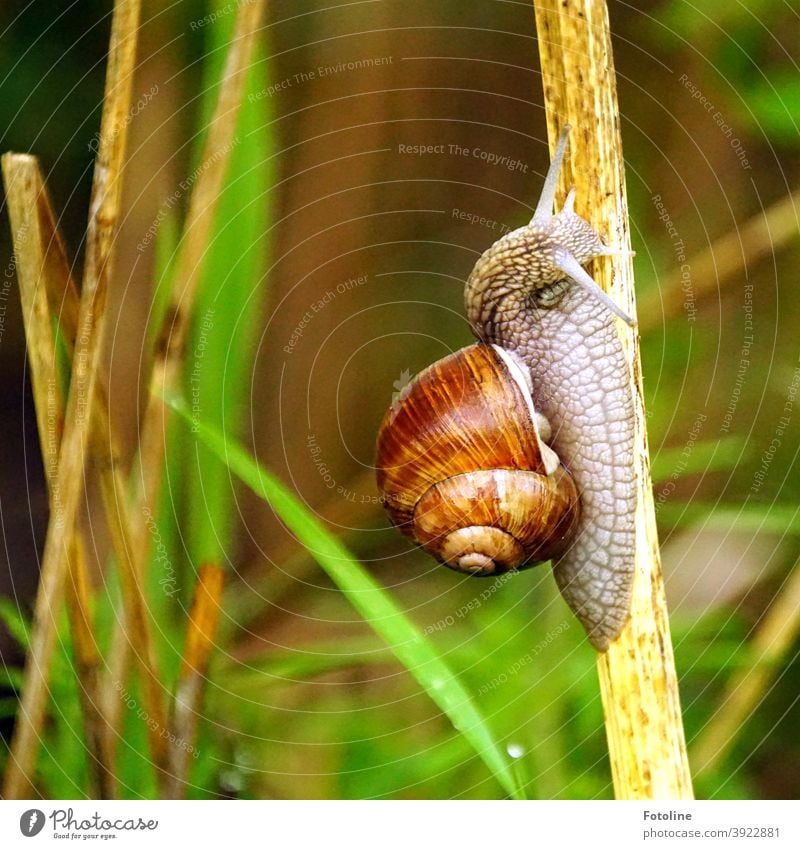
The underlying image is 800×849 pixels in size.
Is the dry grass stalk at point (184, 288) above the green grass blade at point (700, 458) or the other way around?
above

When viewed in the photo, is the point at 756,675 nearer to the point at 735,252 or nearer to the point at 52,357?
the point at 735,252

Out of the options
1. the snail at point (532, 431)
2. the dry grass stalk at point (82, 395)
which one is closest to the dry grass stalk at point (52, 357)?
the dry grass stalk at point (82, 395)

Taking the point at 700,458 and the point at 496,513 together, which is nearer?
the point at 496,513

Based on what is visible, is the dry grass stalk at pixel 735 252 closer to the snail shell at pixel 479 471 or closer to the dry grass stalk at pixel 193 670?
the snail shell at pixel 479 471

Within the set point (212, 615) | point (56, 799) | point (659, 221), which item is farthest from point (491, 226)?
point (56, 799)

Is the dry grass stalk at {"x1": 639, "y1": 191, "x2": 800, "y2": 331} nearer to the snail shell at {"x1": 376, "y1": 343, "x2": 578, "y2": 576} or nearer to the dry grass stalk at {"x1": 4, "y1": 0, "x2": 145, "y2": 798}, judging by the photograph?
the snail shell at {"x1": 376, "y1": 343, "x2": 578, "y2": 576}

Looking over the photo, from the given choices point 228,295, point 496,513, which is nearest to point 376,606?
point 496,513
